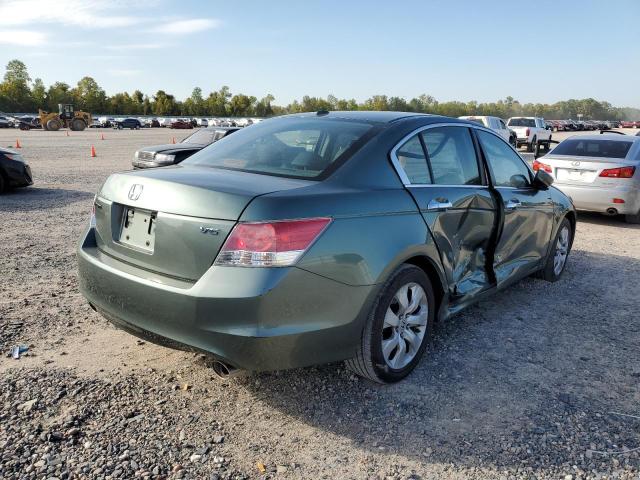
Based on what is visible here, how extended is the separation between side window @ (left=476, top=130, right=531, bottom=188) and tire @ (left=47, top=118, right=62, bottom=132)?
58.3 metres

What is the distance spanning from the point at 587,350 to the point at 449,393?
1362mm

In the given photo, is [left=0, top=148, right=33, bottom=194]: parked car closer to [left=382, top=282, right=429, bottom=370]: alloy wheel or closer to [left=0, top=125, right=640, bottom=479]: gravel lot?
[left=0, top=125, right=640, bottom=479]: gravel lot

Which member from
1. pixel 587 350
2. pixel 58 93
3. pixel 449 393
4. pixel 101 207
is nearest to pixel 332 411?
pixel 449 393

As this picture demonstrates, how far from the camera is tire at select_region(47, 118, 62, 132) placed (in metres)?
54.7

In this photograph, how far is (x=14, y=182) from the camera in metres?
10.9

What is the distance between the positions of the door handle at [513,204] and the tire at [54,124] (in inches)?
2308

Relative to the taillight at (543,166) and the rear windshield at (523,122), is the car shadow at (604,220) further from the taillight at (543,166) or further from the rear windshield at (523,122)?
the rear windshield at (523,122)

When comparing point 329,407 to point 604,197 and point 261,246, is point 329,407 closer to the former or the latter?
point 261,246

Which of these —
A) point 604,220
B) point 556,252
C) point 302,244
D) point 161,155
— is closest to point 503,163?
point 556,252

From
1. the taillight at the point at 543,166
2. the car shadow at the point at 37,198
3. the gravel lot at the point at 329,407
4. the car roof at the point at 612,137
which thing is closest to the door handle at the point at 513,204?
the gravel lot at the point at 329,407

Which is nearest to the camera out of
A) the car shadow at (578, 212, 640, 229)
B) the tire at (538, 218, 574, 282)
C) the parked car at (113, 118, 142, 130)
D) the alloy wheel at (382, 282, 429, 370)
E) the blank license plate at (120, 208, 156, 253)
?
the blank license plate at (120, 208, 156, 253)

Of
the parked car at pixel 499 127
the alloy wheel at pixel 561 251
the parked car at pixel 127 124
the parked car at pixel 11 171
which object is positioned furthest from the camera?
the parked car at pixel 127 124

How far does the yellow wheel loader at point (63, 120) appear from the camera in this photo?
54.8 metres

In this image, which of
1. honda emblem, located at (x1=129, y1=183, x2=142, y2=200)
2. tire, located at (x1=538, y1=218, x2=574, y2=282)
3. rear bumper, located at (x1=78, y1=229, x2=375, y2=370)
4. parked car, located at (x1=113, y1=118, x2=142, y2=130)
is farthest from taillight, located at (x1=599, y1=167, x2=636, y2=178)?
parked car, located at (x1=113, y1=118, x2=142, y2=130)
